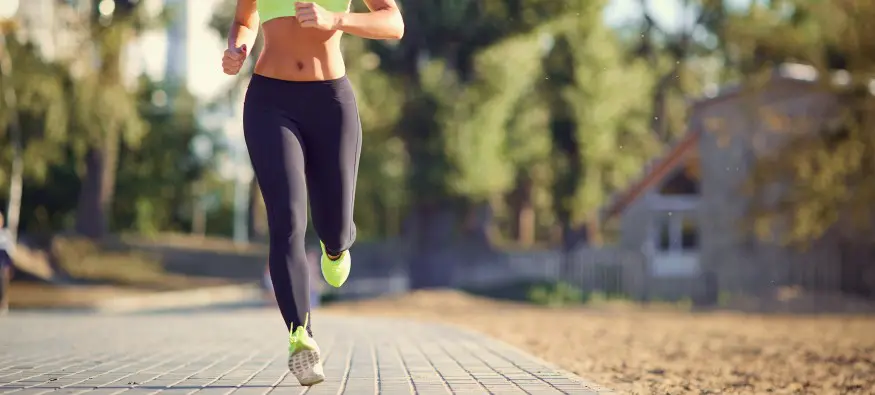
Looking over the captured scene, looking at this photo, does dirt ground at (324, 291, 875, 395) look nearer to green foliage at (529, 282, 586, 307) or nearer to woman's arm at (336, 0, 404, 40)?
green foliage at (529, 282, 586, 307)

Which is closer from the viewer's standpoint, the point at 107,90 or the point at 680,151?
the point at 680,151

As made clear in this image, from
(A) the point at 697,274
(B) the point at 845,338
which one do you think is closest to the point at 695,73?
(A) the point at 697,274

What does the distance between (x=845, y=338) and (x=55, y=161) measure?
24.8 meters

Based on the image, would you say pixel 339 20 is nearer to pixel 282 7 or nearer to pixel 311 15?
pixel 311 15

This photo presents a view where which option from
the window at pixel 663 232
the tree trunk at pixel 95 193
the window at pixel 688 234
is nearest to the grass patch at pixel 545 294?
the window at pixel 688 234

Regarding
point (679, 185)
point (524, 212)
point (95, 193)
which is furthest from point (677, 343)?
point (524, 212)

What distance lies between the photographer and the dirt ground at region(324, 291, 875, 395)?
32.4ft

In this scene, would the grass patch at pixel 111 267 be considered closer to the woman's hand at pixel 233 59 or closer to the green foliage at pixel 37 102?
the green foliage at pixel 37 102

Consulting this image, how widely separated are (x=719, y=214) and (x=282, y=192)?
96.0ft

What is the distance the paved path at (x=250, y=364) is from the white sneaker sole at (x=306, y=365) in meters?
0.24

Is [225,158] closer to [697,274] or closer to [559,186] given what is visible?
[559,186]

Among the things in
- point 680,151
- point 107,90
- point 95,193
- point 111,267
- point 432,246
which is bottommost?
point 111,267

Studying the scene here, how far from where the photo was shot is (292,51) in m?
6.38

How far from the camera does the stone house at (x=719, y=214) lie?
3089 cm
